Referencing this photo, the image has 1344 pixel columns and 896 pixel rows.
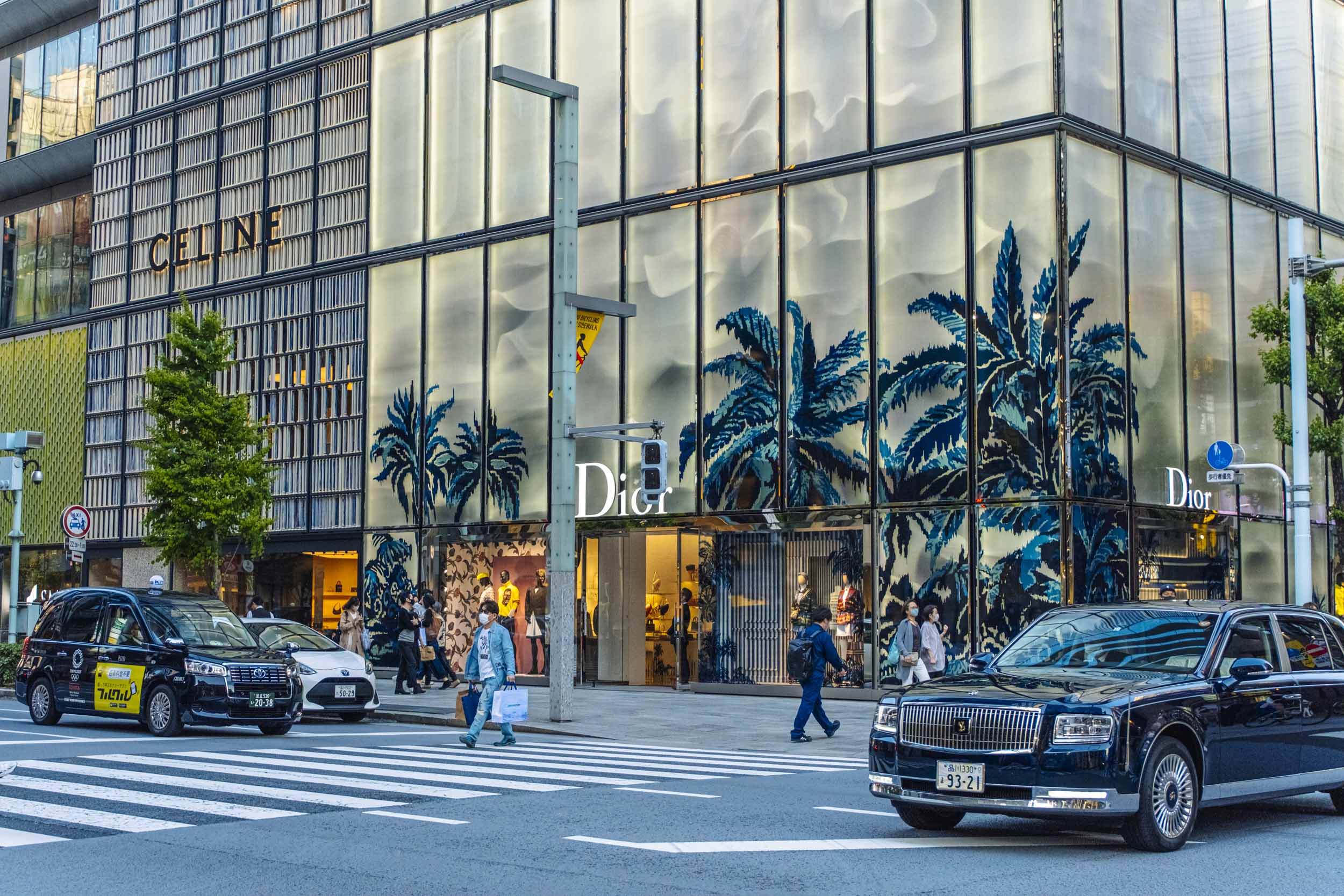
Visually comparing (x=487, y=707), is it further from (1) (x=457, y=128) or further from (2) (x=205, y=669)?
(1) (x=457, y=128)

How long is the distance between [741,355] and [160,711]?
12550 mm

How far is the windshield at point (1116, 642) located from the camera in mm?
11125

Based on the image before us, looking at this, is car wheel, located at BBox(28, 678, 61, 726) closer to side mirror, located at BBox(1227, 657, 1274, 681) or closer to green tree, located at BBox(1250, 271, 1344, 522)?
side mirror, located at BBox(1227, 657, 1274, 681)

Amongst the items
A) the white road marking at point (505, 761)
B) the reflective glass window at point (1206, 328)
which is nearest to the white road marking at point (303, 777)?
the white road marking at point (505, 761)

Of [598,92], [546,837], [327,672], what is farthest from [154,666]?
[598,92]

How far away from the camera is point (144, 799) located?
12.3 m

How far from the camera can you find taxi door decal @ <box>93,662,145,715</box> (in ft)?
64.1

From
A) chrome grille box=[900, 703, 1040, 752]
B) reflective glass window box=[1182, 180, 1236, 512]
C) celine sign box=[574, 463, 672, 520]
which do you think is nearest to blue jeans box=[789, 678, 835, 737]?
chrome grille box=[900, 703, 1040, 752]

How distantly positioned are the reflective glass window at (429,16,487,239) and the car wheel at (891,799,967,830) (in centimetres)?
2333

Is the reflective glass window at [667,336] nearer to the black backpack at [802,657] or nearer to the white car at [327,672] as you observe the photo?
the white car at [327,672]

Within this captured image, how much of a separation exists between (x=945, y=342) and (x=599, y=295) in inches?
308

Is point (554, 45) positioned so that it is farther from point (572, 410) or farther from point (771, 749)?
point (771, 749)

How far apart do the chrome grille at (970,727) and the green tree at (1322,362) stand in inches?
655

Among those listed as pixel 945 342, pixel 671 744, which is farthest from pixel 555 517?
pixel 945 342
